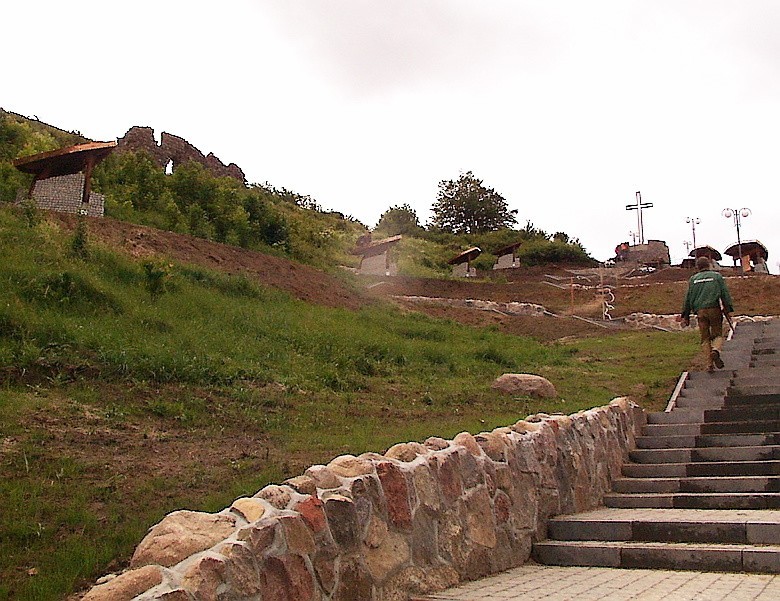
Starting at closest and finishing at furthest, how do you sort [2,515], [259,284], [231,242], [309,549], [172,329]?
1. [309,549]
2. [2,515]
3. [172,329]
4. [259,284]
5. [231,242]

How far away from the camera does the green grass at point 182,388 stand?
5.19 m

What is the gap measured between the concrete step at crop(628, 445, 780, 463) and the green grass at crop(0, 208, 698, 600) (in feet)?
4.95

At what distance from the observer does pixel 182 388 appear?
893cm

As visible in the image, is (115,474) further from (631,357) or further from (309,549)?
(631,357)

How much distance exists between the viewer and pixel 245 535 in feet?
10.1

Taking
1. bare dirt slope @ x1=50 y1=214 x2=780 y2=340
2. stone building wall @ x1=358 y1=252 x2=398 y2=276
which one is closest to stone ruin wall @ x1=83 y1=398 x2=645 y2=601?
bare dirt slope @ x1=50 y1=214 x2=780 y2=340

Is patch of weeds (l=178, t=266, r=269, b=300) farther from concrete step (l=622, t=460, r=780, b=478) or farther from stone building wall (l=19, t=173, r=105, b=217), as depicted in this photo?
concrete step (l=622, t=460, r=780, b=478)

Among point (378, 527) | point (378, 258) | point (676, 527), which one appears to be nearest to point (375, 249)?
point (378, 258)

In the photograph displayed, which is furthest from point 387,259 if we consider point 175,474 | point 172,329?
point 175,474

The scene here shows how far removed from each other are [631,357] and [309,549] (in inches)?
563

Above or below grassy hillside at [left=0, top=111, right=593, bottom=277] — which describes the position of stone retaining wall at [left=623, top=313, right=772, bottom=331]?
below

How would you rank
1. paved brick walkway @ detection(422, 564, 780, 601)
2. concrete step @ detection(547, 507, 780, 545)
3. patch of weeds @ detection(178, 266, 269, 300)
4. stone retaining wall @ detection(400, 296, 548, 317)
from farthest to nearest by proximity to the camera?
stone retaining wall @ detection(400, 296, 548, 317)
patch of weeds @ detection(178, 266, 269, 300)
concrete step @ detection(547, 507, 780, 545)
paved brick walkway @ detection(422, 564, 780, 601)

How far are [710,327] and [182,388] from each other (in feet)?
26.0

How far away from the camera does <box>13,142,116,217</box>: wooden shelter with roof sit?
1916 centimetres
